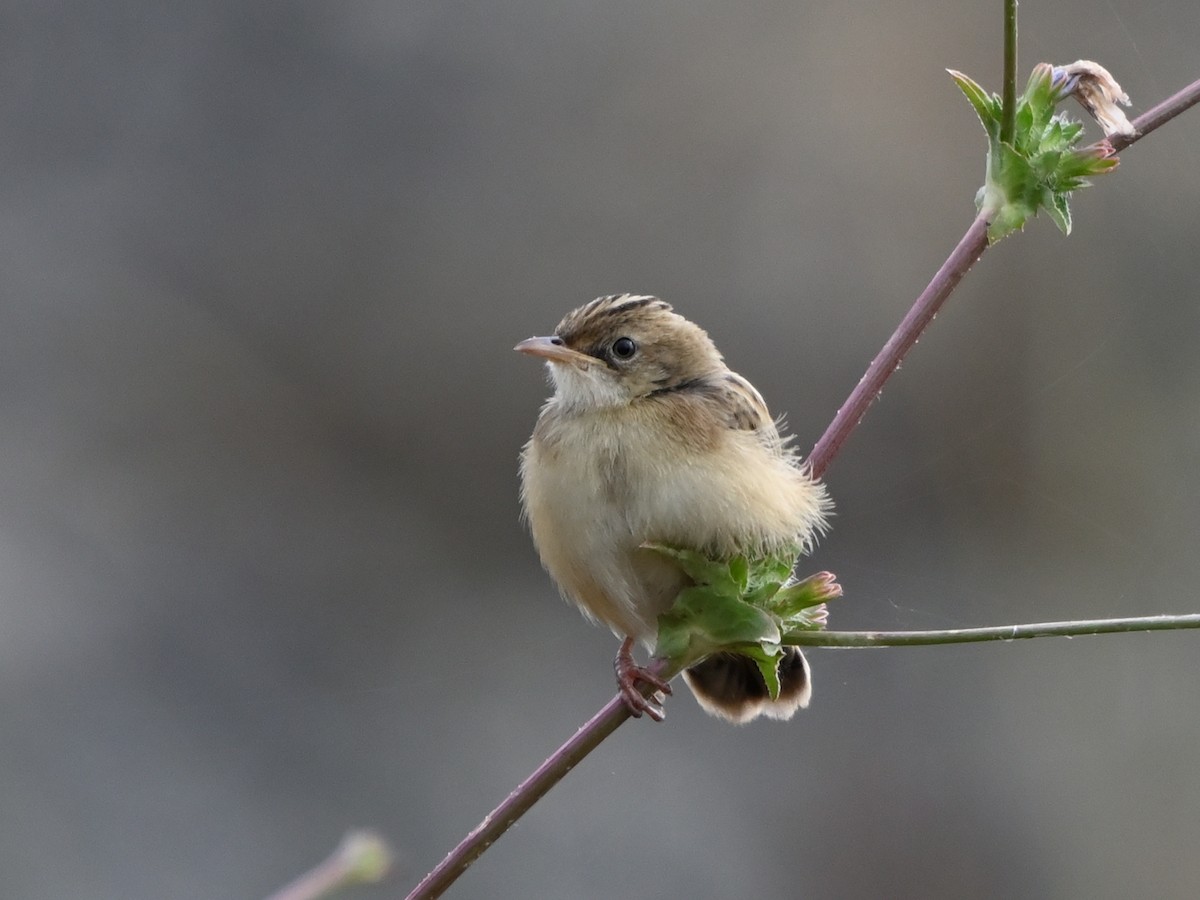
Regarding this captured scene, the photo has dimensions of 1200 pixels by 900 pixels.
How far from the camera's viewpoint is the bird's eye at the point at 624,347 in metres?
3.23

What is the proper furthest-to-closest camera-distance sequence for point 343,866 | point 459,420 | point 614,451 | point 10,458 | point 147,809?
point 459,420 → point 10,458 → point 147,809 → point 614,451 → point 343,866

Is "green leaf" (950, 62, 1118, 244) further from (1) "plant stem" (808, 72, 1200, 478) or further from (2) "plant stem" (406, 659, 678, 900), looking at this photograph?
(2) "plant stem" (406, 659, 678, 900)

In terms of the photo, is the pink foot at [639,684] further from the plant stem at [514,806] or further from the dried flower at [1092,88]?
the dried flower at [1092,88]

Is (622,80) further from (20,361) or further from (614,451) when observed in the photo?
(614,451)

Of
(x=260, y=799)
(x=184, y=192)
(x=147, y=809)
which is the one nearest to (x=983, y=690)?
(x=260, y=799)

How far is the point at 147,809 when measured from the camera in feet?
20.7

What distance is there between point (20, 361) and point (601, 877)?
13.6 feet

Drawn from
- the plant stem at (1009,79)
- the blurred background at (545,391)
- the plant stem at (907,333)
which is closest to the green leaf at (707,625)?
the plant stem at (907,333)

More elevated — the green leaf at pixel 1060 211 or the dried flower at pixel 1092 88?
the dried flower at pixel 1092 88

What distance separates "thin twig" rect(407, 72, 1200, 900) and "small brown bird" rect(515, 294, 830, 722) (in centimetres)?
44

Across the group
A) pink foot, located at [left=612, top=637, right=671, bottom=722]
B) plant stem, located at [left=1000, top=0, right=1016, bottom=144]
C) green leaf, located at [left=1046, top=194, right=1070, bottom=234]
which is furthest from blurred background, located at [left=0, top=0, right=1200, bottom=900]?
plant stem, located at [left=1000, top=0, right=1016, bottom=144]

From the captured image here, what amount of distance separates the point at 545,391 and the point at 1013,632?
18.6 feet

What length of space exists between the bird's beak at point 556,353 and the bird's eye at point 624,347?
8 centimetres

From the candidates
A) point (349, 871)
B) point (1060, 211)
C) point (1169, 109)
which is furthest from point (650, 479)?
point (349, 871)
